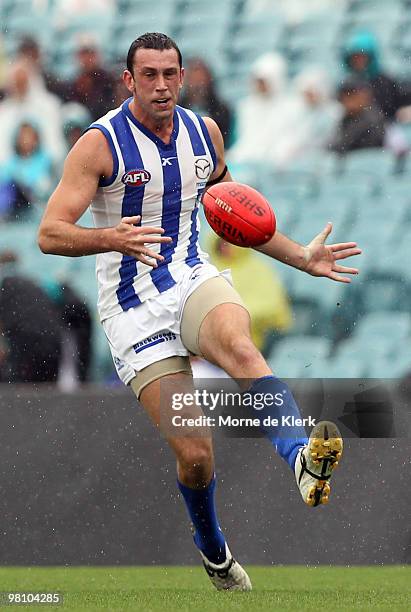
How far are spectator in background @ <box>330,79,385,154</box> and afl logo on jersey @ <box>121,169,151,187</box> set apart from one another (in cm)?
417

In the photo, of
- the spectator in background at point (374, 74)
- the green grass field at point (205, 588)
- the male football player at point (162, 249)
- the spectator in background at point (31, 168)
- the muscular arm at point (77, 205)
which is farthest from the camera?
the spectator in background at point (31, 168)

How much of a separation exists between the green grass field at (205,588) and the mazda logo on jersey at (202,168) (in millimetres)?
1739

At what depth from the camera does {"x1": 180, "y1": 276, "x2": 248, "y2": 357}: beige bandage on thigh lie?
15.3 feet

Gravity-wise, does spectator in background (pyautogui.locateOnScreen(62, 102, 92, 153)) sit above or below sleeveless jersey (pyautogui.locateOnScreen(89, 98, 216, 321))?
below

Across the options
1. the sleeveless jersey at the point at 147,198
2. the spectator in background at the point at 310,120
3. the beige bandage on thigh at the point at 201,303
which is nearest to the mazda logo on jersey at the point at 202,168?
the sleeveless jersey at the point at 147,198

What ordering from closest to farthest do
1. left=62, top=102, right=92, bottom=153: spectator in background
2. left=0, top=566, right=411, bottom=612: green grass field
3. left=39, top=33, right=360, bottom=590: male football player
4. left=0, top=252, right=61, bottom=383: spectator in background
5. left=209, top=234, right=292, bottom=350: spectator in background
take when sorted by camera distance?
left=0, top=566, right=411, bottom=612: green grass field < left=39, top=33, right=360, bottom=590: male football player < left=0, top=252, right=61, bottom=383: spectator in background < left=209, top=234, right=292, bottom=350: spectator in background < left=62, top=102, right=92, bottom=153: spectator in background

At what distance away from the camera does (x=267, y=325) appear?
27.0ft

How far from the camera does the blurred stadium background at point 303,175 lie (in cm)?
Result: 829

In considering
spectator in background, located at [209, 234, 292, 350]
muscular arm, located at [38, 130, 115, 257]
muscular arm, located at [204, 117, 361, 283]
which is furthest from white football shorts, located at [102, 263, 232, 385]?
spectator in background, located at [209, 234, 292, 350]

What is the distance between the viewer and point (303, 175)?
357 inches

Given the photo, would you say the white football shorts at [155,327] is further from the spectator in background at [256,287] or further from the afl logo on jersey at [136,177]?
the spectator in background at [256,287]

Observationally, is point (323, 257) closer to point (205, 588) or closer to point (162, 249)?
point (162, 249)

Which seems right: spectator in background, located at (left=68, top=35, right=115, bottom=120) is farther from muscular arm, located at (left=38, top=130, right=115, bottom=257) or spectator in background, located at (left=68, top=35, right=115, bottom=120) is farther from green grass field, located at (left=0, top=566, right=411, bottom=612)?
muscular arm, located at (left=38, top=130, right=115, bottom=257)

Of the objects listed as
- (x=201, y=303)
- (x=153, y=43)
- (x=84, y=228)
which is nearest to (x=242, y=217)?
(x=201, y=303)
